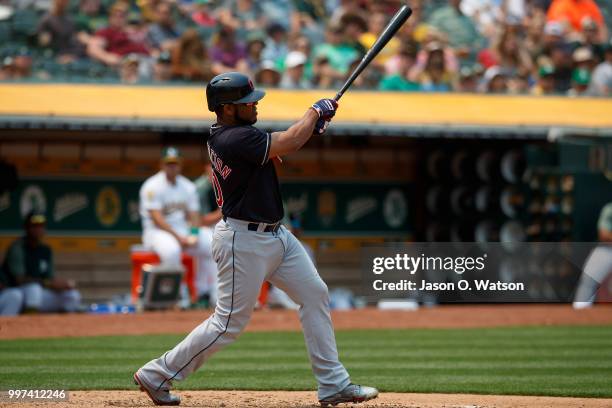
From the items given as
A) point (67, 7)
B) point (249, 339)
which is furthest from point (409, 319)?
point (67, 7)

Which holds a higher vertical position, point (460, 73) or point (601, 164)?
point (460, 73)

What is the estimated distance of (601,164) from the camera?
45.5 ft

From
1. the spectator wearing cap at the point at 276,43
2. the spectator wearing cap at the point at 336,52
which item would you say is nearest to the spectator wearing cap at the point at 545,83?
the spectator wearing cap at the point at 336,52

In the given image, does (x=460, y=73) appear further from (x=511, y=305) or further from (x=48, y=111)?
(x=48, y=111)

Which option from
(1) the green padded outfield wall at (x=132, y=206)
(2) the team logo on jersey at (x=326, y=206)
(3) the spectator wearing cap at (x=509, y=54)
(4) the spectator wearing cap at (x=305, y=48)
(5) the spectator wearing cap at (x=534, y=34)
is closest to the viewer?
(1) the green padded outfield wall at (x=132, y=206)

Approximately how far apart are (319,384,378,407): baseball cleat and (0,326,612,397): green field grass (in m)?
1.22

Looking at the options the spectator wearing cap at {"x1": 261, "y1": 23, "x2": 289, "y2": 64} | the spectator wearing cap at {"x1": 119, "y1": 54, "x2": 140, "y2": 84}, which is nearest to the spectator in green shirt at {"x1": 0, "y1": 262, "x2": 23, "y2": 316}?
the spectator wearing cap at {"x1": 119, "y1": 54, "x2": 140, "y2": 84}

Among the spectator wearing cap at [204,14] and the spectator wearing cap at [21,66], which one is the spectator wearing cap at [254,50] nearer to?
the spectator wearing cap at [204,14]

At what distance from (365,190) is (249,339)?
514 centimetres

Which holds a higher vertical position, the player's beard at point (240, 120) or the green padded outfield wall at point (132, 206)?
the player's beard at point (240, 120)

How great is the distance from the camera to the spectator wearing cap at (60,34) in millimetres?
13531

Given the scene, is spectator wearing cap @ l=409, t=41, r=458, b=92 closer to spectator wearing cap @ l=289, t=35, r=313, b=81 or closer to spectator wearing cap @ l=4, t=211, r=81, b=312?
spectator wearing cap @ l=289, t=35, r=313, b=81

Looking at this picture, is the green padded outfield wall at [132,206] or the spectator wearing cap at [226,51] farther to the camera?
the spectator wearing cap at [226,51]

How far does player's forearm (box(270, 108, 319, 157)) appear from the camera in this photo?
19.4ft
